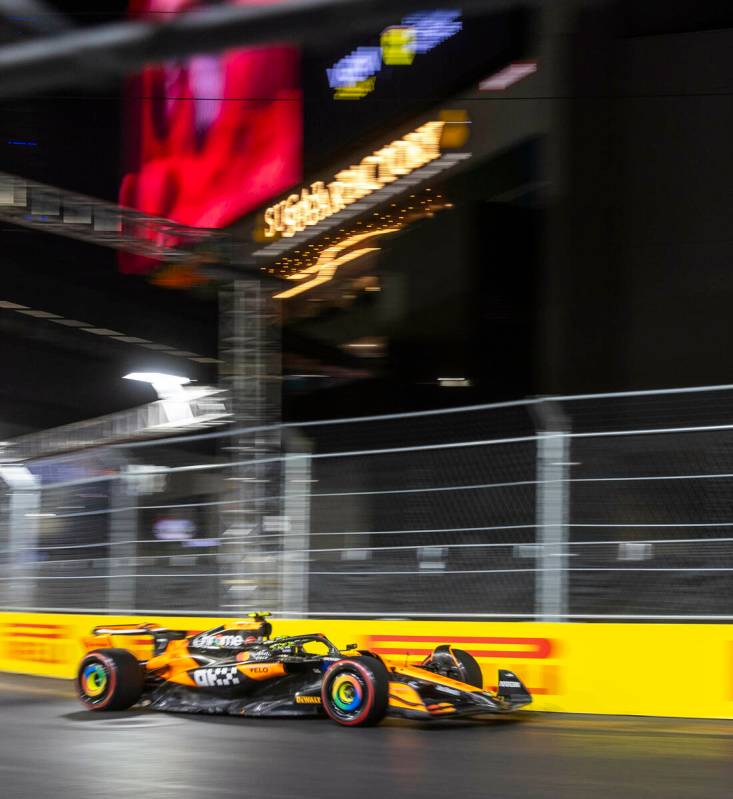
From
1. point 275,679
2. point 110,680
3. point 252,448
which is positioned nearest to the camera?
point 275,679

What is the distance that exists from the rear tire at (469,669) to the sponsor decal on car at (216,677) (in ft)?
4.54

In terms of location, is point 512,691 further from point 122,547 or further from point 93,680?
point 122,547

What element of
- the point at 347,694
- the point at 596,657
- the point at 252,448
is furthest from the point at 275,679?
the point at 252,448

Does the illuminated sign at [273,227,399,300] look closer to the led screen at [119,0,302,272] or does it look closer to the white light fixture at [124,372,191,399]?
the led screen at [119,0,302,272]

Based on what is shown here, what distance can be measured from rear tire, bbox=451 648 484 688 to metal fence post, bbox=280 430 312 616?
85.2 inches

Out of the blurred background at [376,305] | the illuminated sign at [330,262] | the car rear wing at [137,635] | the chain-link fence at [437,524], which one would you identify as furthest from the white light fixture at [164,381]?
the car rear wing at [137,635]

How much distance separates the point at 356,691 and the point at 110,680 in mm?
1838

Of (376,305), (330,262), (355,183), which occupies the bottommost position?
(376,305)

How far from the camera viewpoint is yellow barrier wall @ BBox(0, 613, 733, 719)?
7520 mm

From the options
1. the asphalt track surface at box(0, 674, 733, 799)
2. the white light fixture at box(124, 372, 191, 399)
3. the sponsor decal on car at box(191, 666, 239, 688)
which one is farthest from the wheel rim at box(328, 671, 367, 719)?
the white light fixture at box(124, 372, 191, 399)

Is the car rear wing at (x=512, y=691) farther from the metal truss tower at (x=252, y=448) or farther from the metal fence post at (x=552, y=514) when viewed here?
the metal truss tower at (x=252, y=448)

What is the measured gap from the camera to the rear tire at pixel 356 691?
6.98 metres

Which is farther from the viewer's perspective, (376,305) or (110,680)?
(376,305)

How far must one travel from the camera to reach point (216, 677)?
7844 mm
